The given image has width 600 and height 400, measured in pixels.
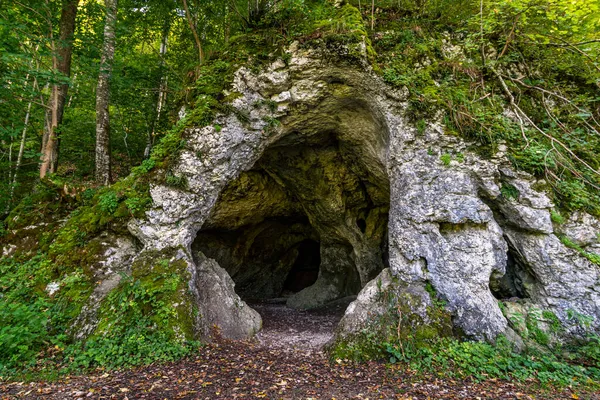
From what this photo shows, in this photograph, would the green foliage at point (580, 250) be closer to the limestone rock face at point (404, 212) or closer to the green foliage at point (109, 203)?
the limestone rock face at point (404, 212)

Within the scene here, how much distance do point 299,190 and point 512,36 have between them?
24.2 feet

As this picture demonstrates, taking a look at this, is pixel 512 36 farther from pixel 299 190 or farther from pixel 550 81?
pixel 299 190

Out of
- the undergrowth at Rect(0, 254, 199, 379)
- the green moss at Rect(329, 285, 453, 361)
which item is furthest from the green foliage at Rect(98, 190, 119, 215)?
the green moss at Rect(329, 285, 453, 361)

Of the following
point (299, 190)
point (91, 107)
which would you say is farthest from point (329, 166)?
point (91, 107)

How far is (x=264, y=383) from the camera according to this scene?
3977 millimetres

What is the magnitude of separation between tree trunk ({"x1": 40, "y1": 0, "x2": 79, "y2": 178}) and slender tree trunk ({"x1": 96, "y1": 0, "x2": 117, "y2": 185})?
795 mm

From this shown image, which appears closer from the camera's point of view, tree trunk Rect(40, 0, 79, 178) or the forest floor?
the forest floor

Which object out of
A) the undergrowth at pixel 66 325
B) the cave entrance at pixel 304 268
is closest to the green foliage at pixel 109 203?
the undergrowth at pixel 66 325

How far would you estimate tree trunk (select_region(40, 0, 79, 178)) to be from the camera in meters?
6.68

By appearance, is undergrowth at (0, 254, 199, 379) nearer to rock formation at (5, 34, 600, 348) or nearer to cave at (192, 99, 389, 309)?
rock formation at (5, 34, 600, 348)

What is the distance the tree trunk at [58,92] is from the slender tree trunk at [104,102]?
0.80 metres

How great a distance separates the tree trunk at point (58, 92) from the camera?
21.9 ft

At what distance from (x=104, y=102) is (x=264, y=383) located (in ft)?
25.1

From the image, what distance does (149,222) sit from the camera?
18.2 ft
